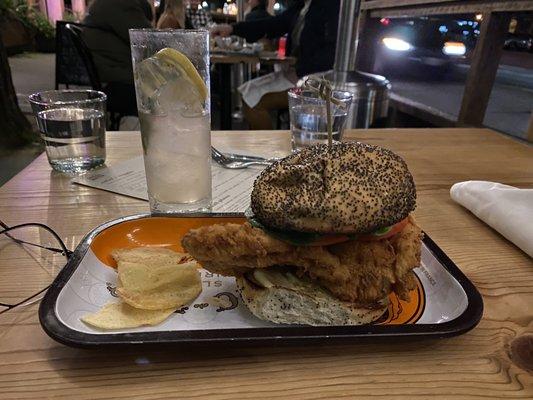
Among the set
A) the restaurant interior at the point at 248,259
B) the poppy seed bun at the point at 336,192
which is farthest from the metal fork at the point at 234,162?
the poppy seed bun at the point at 336,192

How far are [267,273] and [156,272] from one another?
7.8 inches

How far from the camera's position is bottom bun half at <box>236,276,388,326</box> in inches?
25.2

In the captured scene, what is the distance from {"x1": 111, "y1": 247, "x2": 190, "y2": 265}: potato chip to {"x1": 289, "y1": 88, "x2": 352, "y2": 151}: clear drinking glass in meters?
0.84

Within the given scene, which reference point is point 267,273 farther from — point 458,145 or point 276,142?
point 458,145

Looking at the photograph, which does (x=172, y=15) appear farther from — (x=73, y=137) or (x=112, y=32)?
(x=73, y=137)

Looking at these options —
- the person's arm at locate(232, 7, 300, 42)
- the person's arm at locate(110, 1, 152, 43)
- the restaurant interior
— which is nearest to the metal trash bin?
the restaurant interior

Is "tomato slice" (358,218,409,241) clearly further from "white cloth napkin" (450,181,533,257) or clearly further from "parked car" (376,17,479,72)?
"parked car" (376,17,479,72)

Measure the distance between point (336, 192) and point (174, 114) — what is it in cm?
53

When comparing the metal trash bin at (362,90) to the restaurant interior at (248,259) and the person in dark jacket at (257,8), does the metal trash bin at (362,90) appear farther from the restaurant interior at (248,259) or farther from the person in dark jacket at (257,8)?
the person in dark jacket at (257,8)

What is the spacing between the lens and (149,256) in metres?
0.80

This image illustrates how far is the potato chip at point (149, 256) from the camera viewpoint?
785 millimetres

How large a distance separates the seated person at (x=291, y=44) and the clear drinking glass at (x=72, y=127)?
8.07 ft

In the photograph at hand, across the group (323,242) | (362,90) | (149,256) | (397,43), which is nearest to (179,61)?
(149,256)

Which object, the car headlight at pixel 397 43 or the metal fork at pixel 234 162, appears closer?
the metal fork at pixel 234 162
